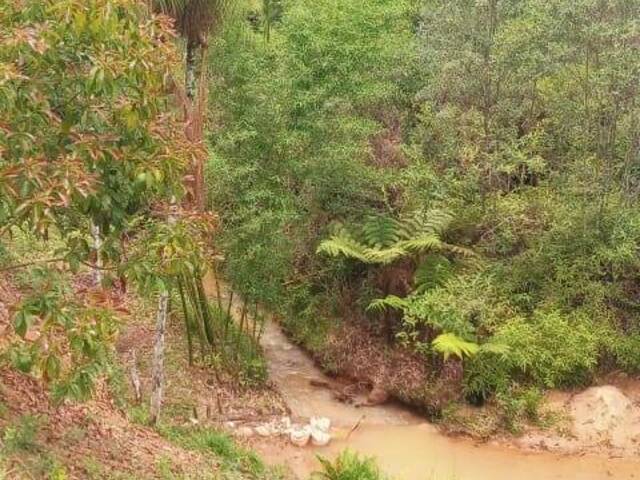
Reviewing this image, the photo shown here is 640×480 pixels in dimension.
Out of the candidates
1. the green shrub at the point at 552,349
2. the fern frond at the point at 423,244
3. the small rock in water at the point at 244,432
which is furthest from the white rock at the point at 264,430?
the fern frond at the point at 423,244

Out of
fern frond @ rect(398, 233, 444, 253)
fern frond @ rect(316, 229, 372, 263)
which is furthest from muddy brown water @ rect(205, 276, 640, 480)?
fern frond @ rect(398, 233, 444, 253)

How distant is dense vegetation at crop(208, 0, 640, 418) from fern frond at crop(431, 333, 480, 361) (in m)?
0.03

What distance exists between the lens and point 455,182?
427 inches

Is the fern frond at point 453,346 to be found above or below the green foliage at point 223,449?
above

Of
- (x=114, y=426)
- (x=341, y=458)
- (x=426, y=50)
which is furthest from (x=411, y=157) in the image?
(x=114, y=426)

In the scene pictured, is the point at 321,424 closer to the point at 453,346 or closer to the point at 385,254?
the point at 453,346

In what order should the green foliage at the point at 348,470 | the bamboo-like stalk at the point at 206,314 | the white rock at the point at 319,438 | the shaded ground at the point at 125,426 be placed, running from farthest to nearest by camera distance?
the bamboo-like stalk at the point at 206,314, the white rock at the point at 319,438, the green foliage at the point at 348,470, the shaded ground at the point at 125,426

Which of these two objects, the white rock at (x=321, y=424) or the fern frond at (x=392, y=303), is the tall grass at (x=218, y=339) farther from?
the fern frond at (x=392, y=303)

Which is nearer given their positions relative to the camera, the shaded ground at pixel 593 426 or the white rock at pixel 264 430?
the white rock at pixel 264 430

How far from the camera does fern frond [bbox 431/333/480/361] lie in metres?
8.98

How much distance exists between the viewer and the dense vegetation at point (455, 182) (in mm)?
9094

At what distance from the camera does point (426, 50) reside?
37.8 feet

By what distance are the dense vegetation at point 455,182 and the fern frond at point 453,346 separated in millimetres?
26

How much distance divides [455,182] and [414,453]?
395cm
